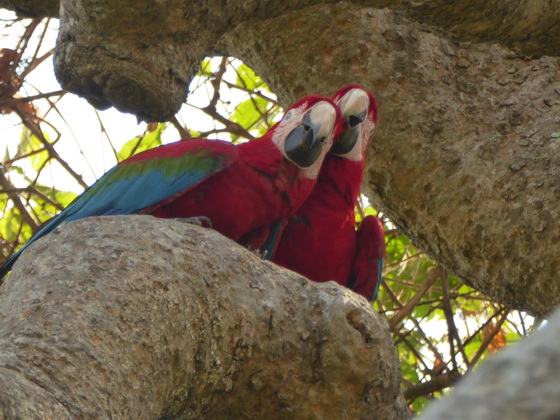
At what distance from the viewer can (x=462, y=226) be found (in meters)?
2.40

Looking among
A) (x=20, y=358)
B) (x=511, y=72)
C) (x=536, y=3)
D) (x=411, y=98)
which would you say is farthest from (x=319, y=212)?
(x=20, y=358)

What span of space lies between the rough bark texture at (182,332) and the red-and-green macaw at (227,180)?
65 cm

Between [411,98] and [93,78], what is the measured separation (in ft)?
4.28

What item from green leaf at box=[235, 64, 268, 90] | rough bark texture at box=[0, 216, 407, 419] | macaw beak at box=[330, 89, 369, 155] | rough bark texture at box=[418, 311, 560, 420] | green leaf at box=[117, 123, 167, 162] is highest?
green leaf at box=[235, 64, 268, 90]

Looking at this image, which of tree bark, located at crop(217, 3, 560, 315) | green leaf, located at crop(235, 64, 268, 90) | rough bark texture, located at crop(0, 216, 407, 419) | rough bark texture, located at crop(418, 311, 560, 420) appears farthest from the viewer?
green leaf, located at crop(235, 64, 268, 90)

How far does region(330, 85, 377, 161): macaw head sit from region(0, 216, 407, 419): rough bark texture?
94 centimetres

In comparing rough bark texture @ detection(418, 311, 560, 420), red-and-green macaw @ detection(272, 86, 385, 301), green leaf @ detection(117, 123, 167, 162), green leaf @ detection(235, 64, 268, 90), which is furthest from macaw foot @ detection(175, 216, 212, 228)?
green leaf @ detection(235, 64, 268, 90)

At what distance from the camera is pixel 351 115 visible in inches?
99.5

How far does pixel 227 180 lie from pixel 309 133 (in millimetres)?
295

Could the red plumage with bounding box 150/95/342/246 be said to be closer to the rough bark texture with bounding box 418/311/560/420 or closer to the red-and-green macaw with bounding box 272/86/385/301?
the red-and-green macaw with bounding box 272/86/385/301

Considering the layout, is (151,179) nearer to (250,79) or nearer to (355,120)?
(355,120)

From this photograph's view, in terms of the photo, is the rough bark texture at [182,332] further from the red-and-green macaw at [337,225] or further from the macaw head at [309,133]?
the red-and-green macaw at [337,225]

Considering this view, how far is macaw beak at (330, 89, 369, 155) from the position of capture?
2.53 metres

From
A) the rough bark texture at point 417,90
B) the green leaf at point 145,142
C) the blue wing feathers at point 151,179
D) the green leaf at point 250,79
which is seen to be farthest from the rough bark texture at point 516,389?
the green leaf at point 250,79
